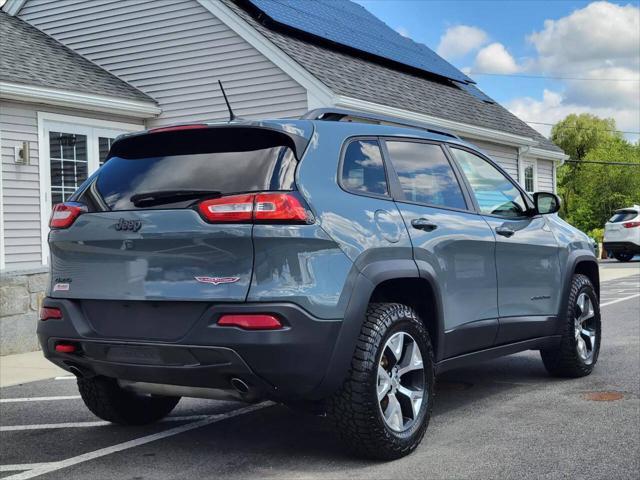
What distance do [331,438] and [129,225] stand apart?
180 centimetres

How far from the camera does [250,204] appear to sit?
4.13m

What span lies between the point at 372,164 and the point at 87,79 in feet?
37.1

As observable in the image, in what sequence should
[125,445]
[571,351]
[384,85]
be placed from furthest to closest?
[384,85]
[571,351]
[125,445]

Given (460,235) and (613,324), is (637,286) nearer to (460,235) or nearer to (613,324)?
(613,324)

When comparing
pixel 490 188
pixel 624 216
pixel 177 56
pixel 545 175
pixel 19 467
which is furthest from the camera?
pixel 624 216

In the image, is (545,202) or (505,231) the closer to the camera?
(505,231)

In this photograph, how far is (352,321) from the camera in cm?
427

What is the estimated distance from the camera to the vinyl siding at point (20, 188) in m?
12.9

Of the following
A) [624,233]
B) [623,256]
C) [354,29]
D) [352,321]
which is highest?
[354,29]

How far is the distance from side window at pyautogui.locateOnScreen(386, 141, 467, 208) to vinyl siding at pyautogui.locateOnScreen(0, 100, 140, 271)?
8914 millimetres

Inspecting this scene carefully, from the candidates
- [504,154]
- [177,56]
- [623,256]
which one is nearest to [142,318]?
[177,56]

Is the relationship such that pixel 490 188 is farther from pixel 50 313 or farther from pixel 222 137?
pixel 50 313

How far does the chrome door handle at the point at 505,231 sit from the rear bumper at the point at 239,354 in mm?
1943

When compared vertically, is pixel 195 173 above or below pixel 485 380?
above
